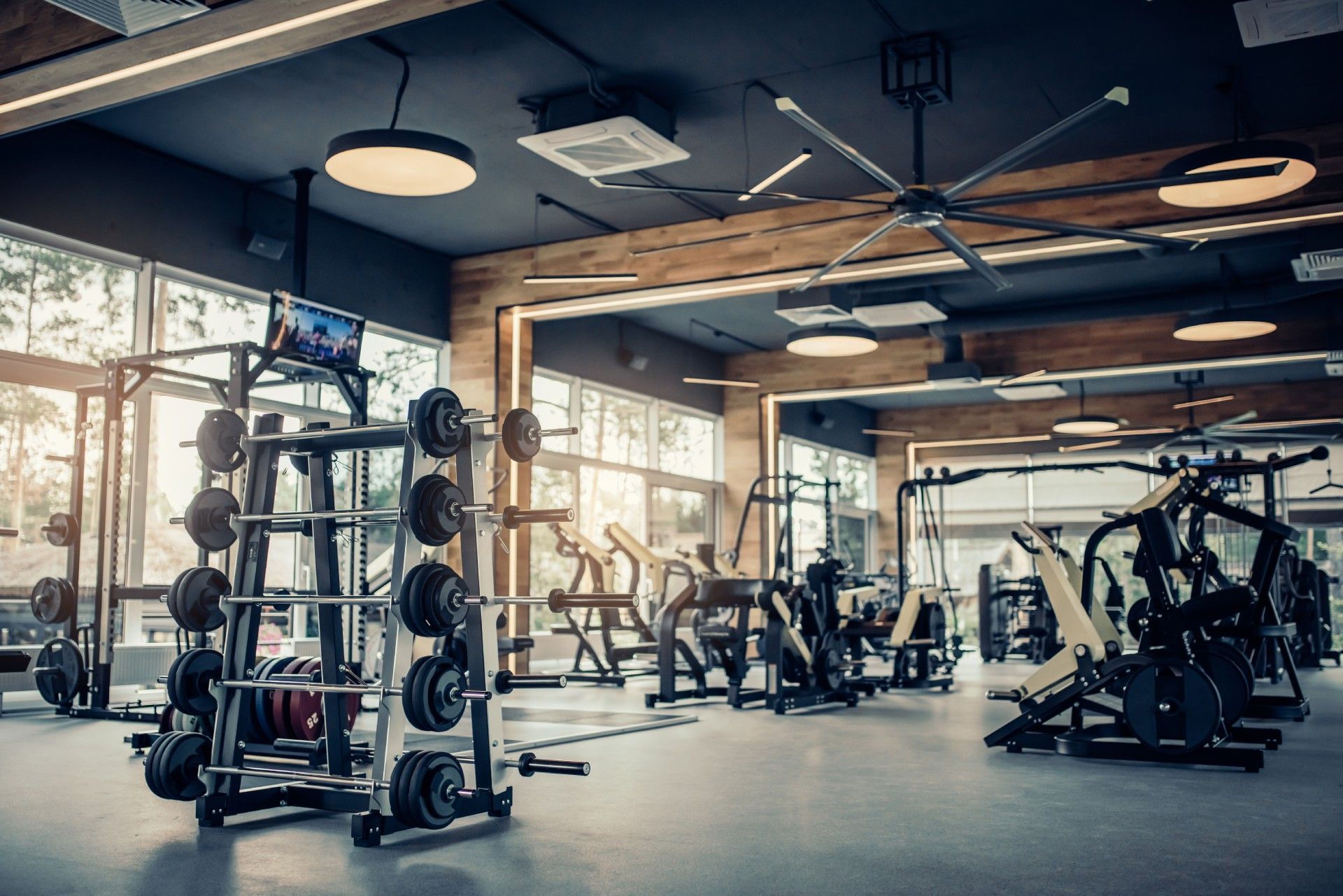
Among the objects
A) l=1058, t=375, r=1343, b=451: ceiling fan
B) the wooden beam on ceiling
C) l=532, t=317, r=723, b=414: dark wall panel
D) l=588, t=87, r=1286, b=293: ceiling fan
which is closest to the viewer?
the wooden beam on ceiling

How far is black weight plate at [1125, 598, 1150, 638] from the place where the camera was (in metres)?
5.68

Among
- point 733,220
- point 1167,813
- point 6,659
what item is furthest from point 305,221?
point 1167,813

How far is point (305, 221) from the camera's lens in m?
8.63

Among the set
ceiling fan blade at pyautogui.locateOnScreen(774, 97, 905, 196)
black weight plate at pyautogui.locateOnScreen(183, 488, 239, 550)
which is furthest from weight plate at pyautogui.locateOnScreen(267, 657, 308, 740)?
ceiling fan blade at pyautogui.locateOnScreen(774, 97, 905, 196)

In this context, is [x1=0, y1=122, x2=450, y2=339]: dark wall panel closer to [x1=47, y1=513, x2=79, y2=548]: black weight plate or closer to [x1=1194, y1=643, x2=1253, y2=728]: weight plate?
[x1=47, y1=513, x2=79, y2=548]: black weight plate

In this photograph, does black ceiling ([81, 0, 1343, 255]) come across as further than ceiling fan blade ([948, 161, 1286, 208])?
Yes

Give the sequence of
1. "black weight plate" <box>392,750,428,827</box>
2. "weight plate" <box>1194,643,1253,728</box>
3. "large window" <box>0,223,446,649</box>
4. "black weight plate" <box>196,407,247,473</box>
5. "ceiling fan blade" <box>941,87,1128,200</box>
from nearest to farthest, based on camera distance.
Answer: "black weight plate" <box>392,750,428,827</box> < "black weight plate" <box>196,407,247,473</box> < "ceiling fan blade" <box>941,87,1128,200</box> < "weight plate" <box>1194,643,1253,728</box> < "large window" <box>0,223,446,649</box>

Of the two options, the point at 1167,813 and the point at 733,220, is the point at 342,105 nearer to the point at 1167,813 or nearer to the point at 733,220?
the point at 733,220

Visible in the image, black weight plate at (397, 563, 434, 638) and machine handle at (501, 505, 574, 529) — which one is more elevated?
machine handle at (501, 505, 574, 529)

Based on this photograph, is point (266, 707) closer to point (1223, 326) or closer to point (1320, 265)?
point (1320, 265)

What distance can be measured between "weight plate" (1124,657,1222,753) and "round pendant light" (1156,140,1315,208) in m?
2.66

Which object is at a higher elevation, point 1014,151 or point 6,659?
point 1014,151

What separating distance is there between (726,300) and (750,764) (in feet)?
24.6

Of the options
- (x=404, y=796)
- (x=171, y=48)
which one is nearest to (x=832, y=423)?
(x=171, y=48)
